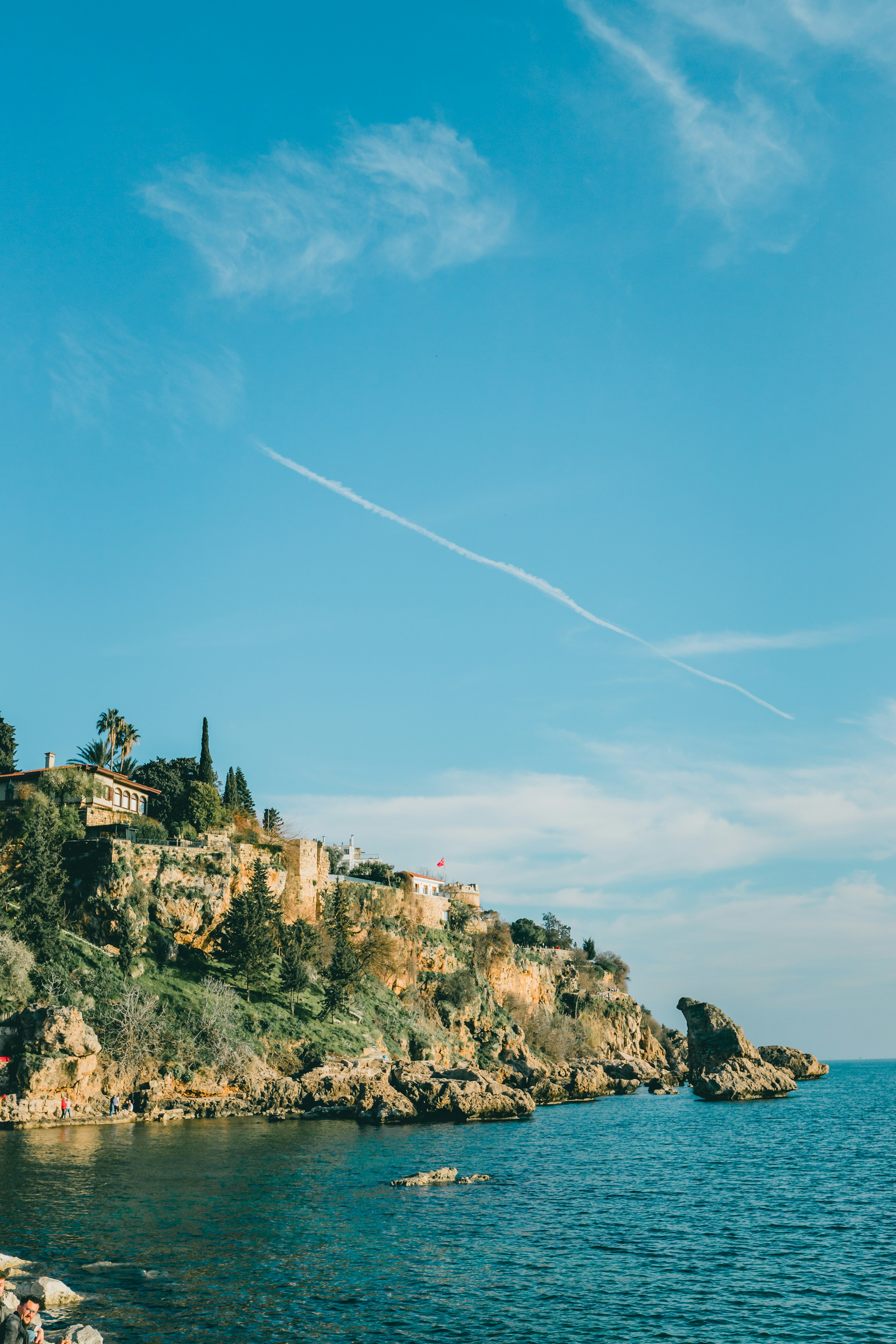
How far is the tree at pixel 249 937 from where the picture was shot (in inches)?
3354

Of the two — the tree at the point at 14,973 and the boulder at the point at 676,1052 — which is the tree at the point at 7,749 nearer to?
the tree at the point at 14,973

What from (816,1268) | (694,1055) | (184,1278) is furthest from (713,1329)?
(694,1055)

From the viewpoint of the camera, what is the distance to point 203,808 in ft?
328

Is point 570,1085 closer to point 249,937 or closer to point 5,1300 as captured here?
point 249,937

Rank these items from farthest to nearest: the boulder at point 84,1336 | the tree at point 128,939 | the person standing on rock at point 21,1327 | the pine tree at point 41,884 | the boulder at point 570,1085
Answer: the boulder at point 570,1085 < the tree at point 128,939 < the pine tree at point 41,884 < the boulder at point 84,1336 < the person standing on rock at point 21,1327

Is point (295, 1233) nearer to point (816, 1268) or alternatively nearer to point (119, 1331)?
point (119, 1331)

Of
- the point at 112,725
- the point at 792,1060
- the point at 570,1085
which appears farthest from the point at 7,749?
the point at 792,1060

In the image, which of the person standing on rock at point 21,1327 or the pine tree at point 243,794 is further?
Answer: the pine tree at point 243,794

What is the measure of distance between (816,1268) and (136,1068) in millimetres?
53291

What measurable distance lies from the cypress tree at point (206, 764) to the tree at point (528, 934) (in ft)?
225

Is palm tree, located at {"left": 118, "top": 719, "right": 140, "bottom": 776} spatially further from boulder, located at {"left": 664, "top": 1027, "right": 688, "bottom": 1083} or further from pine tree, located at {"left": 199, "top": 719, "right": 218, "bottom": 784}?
boulder, located at {"left": 664, "top": 1027, "right": 688, "bottom": 1083}

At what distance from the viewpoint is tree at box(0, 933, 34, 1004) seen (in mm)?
67812

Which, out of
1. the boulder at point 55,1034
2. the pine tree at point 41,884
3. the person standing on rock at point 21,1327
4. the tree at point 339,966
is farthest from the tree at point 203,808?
the person standing on rock at point 21,1327

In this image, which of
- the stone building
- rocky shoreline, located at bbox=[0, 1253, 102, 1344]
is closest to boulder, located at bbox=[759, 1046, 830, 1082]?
the stone building
